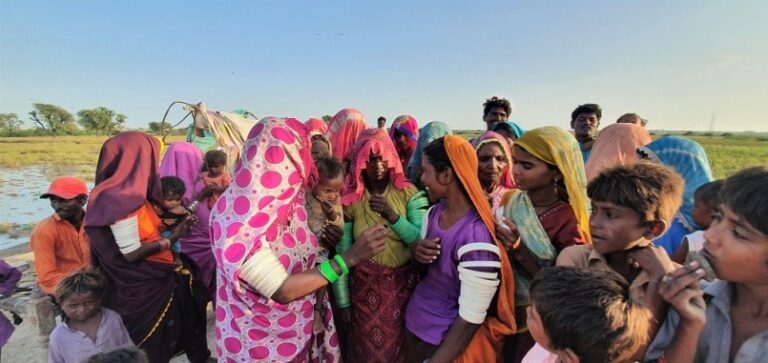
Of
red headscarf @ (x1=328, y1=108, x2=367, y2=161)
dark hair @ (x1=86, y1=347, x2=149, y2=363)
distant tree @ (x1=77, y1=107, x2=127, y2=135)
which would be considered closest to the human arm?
dark hair @ (x1=86, y1=347, x2=149, y2=363)

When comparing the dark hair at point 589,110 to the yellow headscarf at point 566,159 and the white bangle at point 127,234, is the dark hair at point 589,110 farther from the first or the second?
the white bangle at point 127,234

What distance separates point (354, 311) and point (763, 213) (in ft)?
Answer: 6.49

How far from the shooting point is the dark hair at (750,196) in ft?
3.61

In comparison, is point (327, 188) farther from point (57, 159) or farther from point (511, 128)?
point (57, 159)

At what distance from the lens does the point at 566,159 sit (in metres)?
1.96

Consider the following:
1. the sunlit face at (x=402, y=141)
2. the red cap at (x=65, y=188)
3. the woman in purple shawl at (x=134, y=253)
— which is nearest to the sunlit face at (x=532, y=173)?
the sunlit face at (x=402, y=141)

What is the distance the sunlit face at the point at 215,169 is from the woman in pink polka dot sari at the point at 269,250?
244 centimetres

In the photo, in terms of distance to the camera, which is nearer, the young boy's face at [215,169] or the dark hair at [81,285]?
the dark hair at [81,285]

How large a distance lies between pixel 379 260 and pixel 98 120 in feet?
189

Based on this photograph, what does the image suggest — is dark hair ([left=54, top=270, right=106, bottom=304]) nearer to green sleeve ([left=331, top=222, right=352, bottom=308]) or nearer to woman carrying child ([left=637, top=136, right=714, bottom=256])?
green sleeve ([left=331, top=222, right=352, bottom=308])

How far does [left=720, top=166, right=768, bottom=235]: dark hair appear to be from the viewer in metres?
1.10

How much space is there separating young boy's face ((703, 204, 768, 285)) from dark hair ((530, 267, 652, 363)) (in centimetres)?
28

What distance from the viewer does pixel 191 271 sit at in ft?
11.7

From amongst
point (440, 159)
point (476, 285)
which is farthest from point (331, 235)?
point (476, 285)
